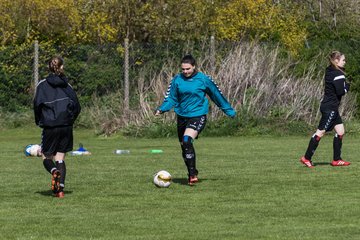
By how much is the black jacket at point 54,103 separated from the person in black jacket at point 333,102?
5084mm

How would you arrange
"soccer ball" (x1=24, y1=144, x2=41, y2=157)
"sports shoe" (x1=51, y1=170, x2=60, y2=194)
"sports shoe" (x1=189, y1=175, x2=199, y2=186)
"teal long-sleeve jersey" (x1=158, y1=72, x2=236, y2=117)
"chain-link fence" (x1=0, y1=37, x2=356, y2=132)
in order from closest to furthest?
"sports shoe" (x1=51, y1=170, x2=60, y2=194) → "sports shoe" (x1=189, y1=175, x2=199, y2=186) → "teal long-sleeve jersey" (x1=158, y1=72, x2=236, y2=117) → "soccer ball" (x1=24, y1=144, x2=41, y2=157) → "chain-link fence" (x1=0, y1=37, x2=356, y2=132)

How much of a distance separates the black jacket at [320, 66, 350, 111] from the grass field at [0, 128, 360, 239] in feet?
3.37

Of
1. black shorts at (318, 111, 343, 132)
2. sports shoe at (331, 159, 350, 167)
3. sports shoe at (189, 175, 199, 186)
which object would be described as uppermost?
black shorts at (318, 111, 343, 132)

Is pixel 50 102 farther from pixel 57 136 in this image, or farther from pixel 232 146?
pixel 232 146

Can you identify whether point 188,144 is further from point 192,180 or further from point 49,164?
point 49,164

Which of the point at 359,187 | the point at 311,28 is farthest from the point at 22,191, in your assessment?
the point at 311,28

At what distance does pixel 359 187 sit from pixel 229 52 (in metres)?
15.3

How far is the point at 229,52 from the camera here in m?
28.9

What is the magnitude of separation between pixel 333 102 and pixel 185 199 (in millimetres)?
4917

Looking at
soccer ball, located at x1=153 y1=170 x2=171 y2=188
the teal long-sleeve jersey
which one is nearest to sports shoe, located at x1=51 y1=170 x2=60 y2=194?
soccer ball, located at x1=153 y1=170 x2=171 y2=188

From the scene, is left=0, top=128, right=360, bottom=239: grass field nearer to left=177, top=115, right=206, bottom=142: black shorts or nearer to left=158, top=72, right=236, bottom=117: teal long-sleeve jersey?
left=177, top=115, right=206, bottom=142: black shorts

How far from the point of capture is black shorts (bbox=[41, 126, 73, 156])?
44.0 feet

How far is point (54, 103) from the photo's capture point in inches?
524

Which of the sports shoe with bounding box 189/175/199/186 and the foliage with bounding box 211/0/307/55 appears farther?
the foliage with bounding box 211/0/307/55
